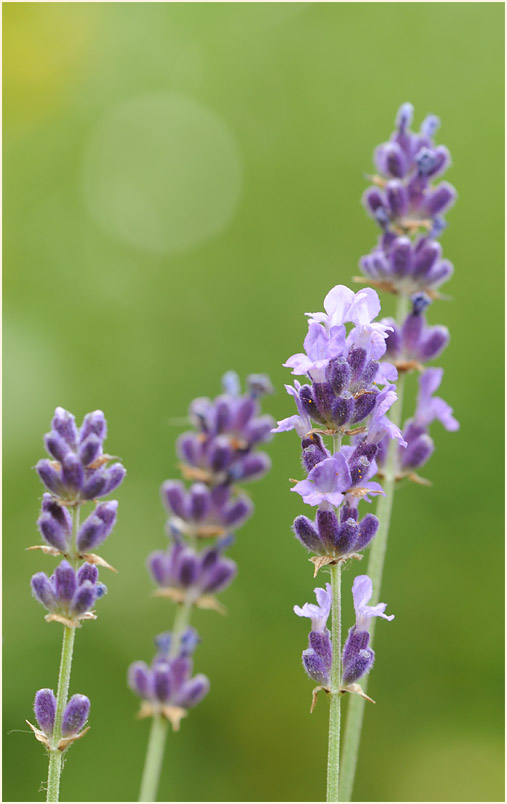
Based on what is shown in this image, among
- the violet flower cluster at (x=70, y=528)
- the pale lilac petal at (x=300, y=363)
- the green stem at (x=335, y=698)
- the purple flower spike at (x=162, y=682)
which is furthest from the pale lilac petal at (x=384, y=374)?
the purple flower spike at (x=162, y=682)

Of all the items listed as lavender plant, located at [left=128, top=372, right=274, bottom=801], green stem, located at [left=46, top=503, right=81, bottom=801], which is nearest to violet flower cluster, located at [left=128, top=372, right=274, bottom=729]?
lavender plant, located at [left=128, top=372, right=274, bottom=801]

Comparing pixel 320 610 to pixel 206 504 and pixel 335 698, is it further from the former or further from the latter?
pixel 206 504

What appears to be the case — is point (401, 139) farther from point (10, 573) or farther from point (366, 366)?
point (10, 573)

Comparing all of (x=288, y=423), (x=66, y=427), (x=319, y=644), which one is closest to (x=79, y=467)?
(x=66, y=427)

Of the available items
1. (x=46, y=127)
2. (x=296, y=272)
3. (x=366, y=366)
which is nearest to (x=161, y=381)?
(x=296, y=272)

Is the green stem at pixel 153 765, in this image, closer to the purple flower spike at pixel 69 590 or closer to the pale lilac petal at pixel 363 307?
the purple flower spike at pixel 69 590
